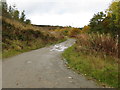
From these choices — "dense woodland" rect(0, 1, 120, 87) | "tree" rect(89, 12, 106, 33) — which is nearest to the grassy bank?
"dense woodland" rect(0, 1, 120, 87)

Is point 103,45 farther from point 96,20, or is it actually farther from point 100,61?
point 96,20

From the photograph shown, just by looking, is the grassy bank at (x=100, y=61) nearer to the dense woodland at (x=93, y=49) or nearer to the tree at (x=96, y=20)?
the dense woodland at (x=93, y=49)

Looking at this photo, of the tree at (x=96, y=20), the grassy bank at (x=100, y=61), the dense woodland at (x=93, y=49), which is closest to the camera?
the grassy bank at (x=100, y=61)

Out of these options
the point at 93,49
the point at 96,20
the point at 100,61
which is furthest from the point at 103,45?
the point at 96,20

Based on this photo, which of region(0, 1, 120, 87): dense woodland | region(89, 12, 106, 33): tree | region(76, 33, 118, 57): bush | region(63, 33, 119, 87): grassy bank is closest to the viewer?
region(63, 33, 119, 87): grassy bank

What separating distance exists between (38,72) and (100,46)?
18.6 ft

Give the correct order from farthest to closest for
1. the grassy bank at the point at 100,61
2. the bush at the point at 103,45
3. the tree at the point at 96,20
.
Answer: the tree at the point at 96,20, the bush at the point at 103,45, the grassy bank at the point at 100,61

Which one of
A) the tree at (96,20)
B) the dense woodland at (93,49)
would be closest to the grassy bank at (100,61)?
the dense woodland at (93,49)

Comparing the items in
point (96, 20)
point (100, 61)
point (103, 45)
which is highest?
point (96, 20)

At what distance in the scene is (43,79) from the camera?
7.41 meters

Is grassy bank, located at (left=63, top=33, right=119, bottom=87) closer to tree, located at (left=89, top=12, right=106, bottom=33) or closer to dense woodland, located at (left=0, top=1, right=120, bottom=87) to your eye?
dense woodland, located at (left=0, top=1, right=120, bottom=87)

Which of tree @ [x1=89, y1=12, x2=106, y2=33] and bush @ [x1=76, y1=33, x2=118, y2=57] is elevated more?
tree @ [x1=89, y1=12, x2=106, y2=33]

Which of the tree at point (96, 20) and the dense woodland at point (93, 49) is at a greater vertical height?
the tree at point (96, 20)

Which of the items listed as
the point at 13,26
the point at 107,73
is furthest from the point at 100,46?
the point at 13,26
